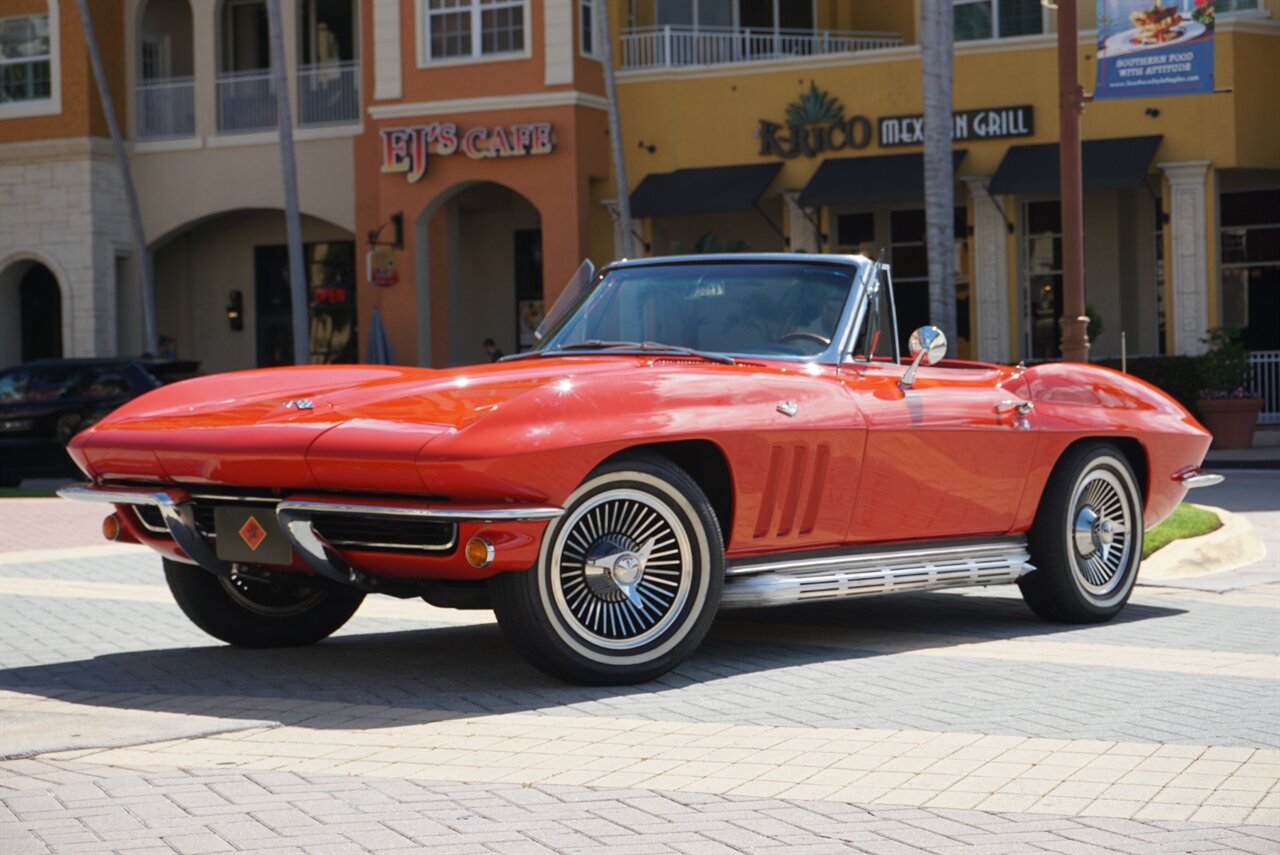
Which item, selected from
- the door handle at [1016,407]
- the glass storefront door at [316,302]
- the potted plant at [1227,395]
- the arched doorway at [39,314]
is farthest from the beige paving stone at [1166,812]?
the arched doorway at [39,314]

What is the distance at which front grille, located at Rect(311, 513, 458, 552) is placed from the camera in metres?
6.36

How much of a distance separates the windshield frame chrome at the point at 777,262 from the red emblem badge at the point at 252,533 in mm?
1684

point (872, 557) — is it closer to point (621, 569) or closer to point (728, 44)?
point (621, 569)

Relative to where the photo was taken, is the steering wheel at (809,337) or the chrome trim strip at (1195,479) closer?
the steering wheel at (809,337)

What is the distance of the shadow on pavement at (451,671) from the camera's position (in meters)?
6.48

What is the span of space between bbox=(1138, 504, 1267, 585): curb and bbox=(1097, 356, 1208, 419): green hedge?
13.6 m

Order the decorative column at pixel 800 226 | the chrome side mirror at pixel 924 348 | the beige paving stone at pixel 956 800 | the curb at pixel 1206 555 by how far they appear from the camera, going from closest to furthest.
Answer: the beige paving stone at pixel 956 800 → the chrome side mirror at pixel 924 348 → the curb at pixel 1206 555 → the decorative column at pixel 800 226

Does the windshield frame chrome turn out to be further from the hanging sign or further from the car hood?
the hanging sign

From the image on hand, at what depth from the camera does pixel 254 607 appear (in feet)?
25.8

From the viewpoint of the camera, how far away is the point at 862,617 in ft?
29.2

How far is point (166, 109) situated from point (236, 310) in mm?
4012

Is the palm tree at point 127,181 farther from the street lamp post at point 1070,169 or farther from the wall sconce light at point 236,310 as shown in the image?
the street lamp post at point 1070,169

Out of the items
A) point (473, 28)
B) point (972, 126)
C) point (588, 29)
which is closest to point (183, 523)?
point (972, 126)

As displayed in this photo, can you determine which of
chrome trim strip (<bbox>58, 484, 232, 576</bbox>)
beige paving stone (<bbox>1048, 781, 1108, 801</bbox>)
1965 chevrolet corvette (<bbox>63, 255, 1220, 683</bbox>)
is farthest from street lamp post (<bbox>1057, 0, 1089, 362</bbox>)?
beige paving stone (<bbox>1048, 781, 1108, 801</bbox>)
